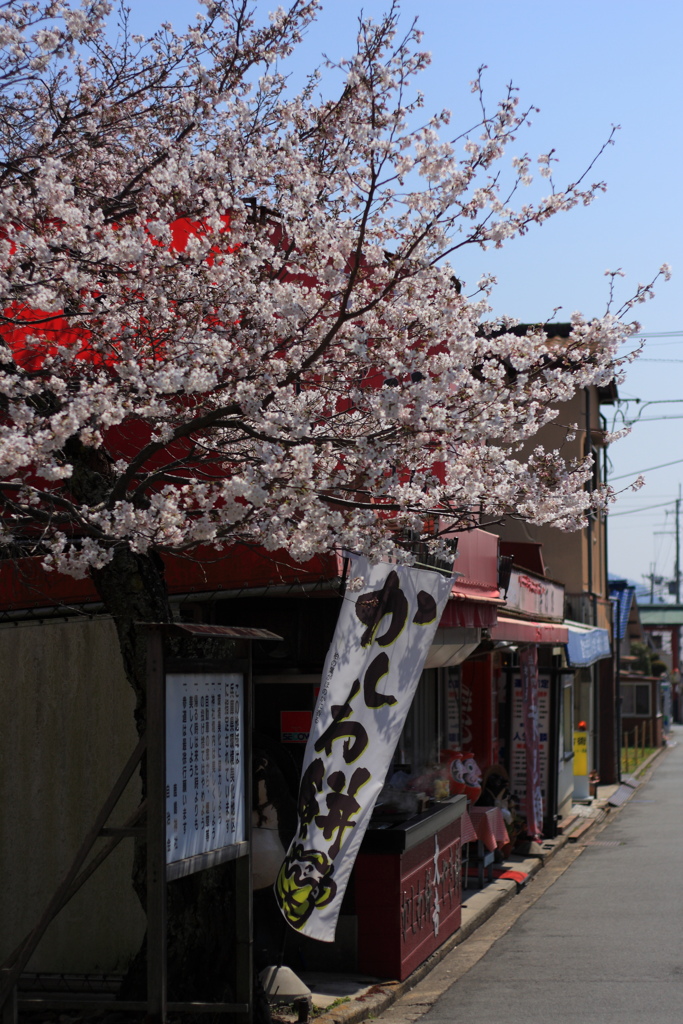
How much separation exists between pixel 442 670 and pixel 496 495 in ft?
24.9

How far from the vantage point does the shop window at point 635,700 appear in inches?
1943

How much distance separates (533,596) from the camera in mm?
17891

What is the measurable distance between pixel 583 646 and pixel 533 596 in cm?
453

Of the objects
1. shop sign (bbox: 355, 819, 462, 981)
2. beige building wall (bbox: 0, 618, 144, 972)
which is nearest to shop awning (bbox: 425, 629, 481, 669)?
shop sign (bbox: 355, 819, 462, 981)

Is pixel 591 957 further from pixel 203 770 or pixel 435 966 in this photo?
pixel 203 770

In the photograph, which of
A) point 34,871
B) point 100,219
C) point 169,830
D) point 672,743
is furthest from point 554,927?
point 672,743

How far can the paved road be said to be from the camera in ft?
27.5

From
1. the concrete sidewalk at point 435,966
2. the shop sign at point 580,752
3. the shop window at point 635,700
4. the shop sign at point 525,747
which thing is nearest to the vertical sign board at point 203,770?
the concrete sidewalk at point 435,966

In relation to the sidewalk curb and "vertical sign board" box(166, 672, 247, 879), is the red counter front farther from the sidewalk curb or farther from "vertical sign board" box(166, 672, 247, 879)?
"vertical sign board" box(166, 672, 247, 879)

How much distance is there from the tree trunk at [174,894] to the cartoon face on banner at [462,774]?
6510 millimetres

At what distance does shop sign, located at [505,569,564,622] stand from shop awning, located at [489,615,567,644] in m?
0.24

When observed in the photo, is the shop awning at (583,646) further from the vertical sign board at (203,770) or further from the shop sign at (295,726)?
the vertical sign board at (203,770)

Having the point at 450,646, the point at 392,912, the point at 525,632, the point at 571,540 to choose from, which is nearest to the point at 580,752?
the point at 571,540

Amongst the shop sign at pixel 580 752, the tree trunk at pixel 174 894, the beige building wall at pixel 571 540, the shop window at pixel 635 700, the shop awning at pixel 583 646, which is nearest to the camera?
the tree trunk at pixel 174 894
